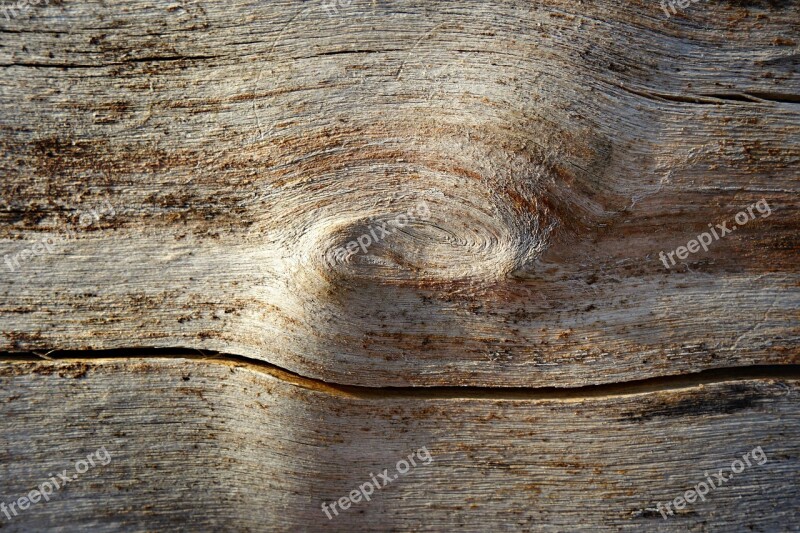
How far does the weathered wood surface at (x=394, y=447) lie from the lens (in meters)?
2.14

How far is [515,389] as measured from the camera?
2.15 meters

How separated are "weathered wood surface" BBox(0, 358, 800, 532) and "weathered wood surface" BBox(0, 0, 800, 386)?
11 centimetres

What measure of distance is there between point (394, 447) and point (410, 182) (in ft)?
3.19

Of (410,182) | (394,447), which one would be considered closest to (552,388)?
(394,447)

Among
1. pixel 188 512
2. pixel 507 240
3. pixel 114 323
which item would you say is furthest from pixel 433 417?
pixel 114 323

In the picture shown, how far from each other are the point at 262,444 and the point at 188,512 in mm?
404

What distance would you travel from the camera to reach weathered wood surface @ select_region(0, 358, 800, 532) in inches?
84.4

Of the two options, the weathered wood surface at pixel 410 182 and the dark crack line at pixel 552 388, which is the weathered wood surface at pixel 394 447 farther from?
the weathered wood surface at pixel 410 182

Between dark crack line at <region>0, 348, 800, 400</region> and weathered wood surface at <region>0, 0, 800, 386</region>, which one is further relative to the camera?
dark crack line at <region>0, 348, 800, 400</region>

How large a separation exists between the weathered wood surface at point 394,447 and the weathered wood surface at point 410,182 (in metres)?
0.11

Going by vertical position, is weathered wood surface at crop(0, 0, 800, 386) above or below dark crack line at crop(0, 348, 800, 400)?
above

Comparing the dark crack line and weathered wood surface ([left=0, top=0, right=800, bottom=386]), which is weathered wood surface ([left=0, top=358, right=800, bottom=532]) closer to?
the dark crack line

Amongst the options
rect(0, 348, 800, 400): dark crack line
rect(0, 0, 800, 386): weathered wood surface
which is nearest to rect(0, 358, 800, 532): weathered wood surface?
rect(0, 348, 800, 400): dark crack line

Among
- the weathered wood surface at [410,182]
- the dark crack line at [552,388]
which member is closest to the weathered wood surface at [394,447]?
the dark crack line at [552,388]
